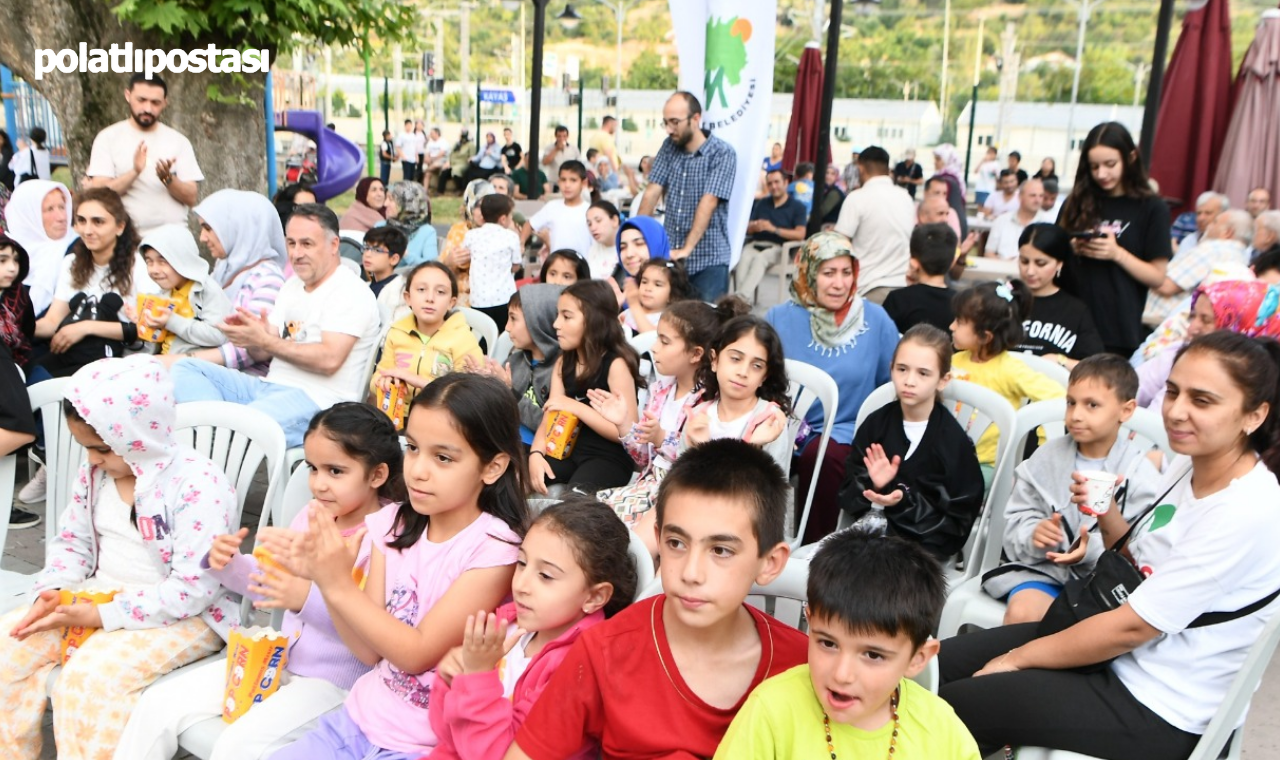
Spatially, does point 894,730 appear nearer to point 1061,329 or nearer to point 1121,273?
point 1061,329

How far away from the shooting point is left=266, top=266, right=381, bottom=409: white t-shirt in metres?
4.16

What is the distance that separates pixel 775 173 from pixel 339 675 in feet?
26.1

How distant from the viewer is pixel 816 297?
13.2 feet

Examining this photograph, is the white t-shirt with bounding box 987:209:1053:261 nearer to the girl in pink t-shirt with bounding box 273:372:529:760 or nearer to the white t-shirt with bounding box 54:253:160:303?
the white t-shirt with bounding box 54:253:160:303

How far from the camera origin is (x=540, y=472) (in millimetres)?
3641

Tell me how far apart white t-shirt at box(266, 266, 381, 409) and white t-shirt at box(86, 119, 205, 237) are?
7.29 feet

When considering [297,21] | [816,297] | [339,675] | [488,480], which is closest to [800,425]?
[816,297]

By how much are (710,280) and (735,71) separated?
144 centimetres

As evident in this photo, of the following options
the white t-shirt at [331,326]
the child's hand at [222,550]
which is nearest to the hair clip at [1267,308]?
the child's hand at [222,550]

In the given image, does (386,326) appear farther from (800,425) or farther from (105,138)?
(105,138)

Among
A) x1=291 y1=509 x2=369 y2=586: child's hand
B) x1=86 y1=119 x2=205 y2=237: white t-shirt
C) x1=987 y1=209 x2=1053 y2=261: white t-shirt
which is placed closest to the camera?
x1=291 y1=509 x2=369 y2=586: child's hand

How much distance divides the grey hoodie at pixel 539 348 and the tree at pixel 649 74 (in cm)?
4250

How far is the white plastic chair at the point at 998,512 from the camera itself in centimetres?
277

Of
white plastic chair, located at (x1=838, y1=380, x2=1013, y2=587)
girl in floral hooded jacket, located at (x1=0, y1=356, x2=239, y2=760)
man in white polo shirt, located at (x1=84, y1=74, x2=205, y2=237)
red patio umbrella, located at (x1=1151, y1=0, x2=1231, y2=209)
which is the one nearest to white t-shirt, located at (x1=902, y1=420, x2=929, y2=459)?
white plastic chair, located at (x1=838, y1=380, x2=1013, y2=587)
